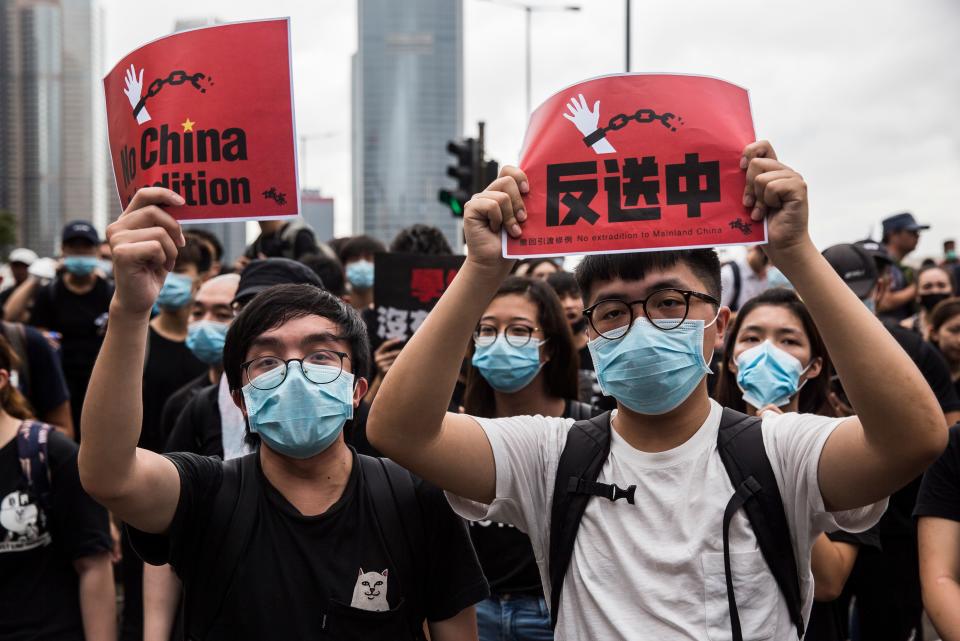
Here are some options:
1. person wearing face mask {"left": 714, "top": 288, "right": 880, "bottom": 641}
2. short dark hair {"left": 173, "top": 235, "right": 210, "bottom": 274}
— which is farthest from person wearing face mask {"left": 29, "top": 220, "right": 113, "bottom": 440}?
person wearing face mask {"left": 714, "top": 288, "right": 880, "bottom": 641}

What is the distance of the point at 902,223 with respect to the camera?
27.6ft

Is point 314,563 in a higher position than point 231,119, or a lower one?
lower

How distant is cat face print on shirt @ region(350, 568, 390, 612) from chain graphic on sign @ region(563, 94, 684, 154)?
1.22 m

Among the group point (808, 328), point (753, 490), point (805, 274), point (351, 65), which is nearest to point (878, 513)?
point (753, 490)

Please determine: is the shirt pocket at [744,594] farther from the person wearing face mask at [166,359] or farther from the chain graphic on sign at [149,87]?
the person wearing face mask at [166,359]

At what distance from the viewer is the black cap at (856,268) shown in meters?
4.79

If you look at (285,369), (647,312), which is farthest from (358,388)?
(647,312)

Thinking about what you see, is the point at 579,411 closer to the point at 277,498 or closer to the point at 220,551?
the point at 277,498

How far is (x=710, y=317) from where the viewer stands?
2.39m

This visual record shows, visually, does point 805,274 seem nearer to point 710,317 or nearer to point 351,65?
point 710,317

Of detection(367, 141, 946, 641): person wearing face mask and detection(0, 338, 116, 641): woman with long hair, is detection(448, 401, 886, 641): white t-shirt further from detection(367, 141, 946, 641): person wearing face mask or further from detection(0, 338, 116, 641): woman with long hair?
detection(0, 338, 116, 641): woman with long hair

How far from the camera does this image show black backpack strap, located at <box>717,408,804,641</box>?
2123 mm

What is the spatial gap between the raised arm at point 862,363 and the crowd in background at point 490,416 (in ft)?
1.94

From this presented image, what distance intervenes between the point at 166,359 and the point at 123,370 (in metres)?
3.18
